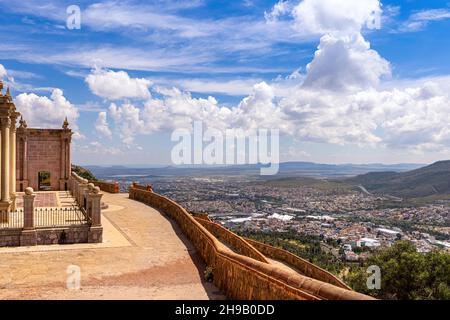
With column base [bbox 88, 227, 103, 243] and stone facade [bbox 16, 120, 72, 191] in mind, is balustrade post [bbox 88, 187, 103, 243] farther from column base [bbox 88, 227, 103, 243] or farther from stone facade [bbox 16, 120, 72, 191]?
stone facade [bbox 16, 120, 72, 191]

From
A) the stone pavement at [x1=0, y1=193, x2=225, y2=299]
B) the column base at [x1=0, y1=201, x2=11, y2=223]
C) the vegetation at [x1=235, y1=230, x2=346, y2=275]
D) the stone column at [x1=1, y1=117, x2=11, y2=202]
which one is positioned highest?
the stone column at [x1=1, y1=117, x2=11, y2=202]

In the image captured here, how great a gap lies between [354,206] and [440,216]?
33.9 metres

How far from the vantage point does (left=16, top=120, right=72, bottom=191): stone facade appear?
31.6 metres

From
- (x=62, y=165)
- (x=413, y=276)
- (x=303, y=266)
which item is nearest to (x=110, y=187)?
(x=62, y=165)

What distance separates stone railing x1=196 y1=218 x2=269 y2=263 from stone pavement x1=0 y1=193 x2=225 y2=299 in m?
2.58

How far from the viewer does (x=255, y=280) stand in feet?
29.9

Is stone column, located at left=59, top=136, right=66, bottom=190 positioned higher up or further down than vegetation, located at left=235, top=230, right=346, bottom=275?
higher up

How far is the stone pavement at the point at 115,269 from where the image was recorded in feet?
35.5

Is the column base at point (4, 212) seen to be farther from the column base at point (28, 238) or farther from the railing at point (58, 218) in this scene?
the column base at point (28, 238)

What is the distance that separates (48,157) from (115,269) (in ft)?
72.2

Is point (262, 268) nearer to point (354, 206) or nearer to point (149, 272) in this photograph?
point (149, 272)

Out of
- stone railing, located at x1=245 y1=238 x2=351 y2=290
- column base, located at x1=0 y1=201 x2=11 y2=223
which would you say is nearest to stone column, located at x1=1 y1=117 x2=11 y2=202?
column base, located at x1=0 y1=201 x2=11 y2=223
